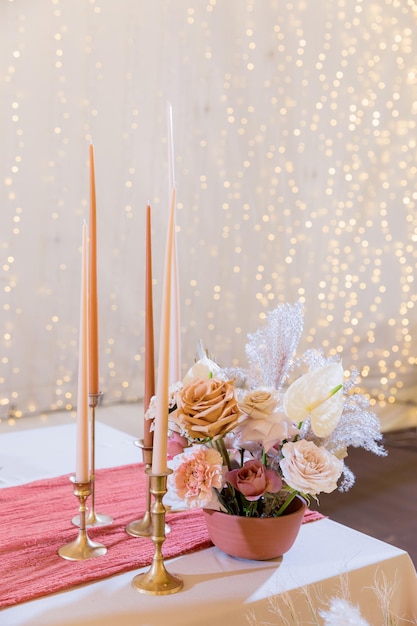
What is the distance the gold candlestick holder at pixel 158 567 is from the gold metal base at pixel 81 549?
81mm

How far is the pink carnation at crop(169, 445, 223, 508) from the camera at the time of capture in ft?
2.68

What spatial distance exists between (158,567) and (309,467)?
0.20 metres

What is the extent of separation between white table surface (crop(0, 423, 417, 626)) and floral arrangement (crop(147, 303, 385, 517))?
73 mm

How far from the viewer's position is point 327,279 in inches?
128

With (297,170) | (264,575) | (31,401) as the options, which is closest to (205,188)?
(297,170)

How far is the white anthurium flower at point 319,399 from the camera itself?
0.82m

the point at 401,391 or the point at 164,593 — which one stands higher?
the point at 164,593

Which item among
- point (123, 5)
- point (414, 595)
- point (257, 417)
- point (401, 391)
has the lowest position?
point (401, 391)

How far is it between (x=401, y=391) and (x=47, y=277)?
1.93 metres

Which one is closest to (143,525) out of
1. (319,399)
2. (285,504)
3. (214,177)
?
(285,504)

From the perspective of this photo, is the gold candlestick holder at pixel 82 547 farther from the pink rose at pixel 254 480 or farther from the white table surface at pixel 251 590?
the pink rose at pixel 254 480

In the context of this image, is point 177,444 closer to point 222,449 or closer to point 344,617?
point 222,449

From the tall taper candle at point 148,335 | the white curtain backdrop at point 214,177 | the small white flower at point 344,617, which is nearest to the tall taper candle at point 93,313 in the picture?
the tall taper candle at point 148,335

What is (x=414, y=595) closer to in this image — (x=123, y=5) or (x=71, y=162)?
(x=71, y=162)
